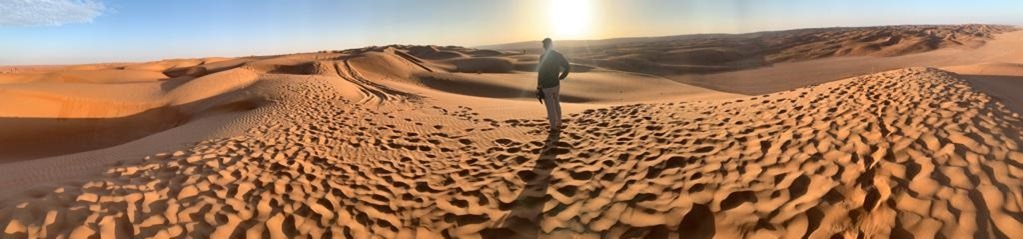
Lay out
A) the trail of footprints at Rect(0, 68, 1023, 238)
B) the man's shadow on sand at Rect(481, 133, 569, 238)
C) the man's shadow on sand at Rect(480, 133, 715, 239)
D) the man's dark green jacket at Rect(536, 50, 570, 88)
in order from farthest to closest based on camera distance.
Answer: the man's dark green jacket at Rect(536, 50, 570, 88) < the man's shadow on sand at Rect(481, 133, 569, 238) < the man's shadow on sand at Rect(480, 133, 715, 239) < the trail of footprints at Rect(0, 68, 1023, 238)

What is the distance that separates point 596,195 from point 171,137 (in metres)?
7.40

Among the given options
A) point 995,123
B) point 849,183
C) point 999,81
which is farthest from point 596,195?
point 999,81

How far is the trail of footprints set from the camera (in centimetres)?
375

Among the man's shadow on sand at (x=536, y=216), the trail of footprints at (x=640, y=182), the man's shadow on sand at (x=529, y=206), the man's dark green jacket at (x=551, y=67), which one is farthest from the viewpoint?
the man's dark green jacket at (x=551, y=67)

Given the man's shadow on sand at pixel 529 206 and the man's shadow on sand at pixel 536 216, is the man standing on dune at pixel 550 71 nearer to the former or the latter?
the man's shadow on sand at pixel 529 206

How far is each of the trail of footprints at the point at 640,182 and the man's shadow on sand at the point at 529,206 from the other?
0.02m

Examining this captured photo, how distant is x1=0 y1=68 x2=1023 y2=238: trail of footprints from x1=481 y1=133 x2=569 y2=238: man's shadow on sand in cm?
2

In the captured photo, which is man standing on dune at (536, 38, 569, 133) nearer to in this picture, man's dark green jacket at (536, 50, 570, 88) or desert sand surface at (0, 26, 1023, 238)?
man's dark green jacket at (536, 50, 570, 88)

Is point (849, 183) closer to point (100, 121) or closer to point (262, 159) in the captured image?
point (262, 159)

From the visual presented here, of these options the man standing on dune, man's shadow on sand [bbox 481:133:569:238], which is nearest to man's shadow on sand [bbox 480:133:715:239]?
man's shadow on sand [bbox 481:133:569:238]

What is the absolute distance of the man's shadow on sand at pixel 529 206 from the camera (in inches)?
178

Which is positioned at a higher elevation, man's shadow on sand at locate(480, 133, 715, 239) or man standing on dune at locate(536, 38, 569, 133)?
man standing on dune at locate(536, 38, 569, 133)

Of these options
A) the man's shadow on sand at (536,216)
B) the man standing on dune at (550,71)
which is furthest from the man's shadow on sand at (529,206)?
the man standing on dune at (550,71)

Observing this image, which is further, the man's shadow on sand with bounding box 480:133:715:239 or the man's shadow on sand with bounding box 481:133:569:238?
the man's shadow on sand with bounding box 481:133:569:238
